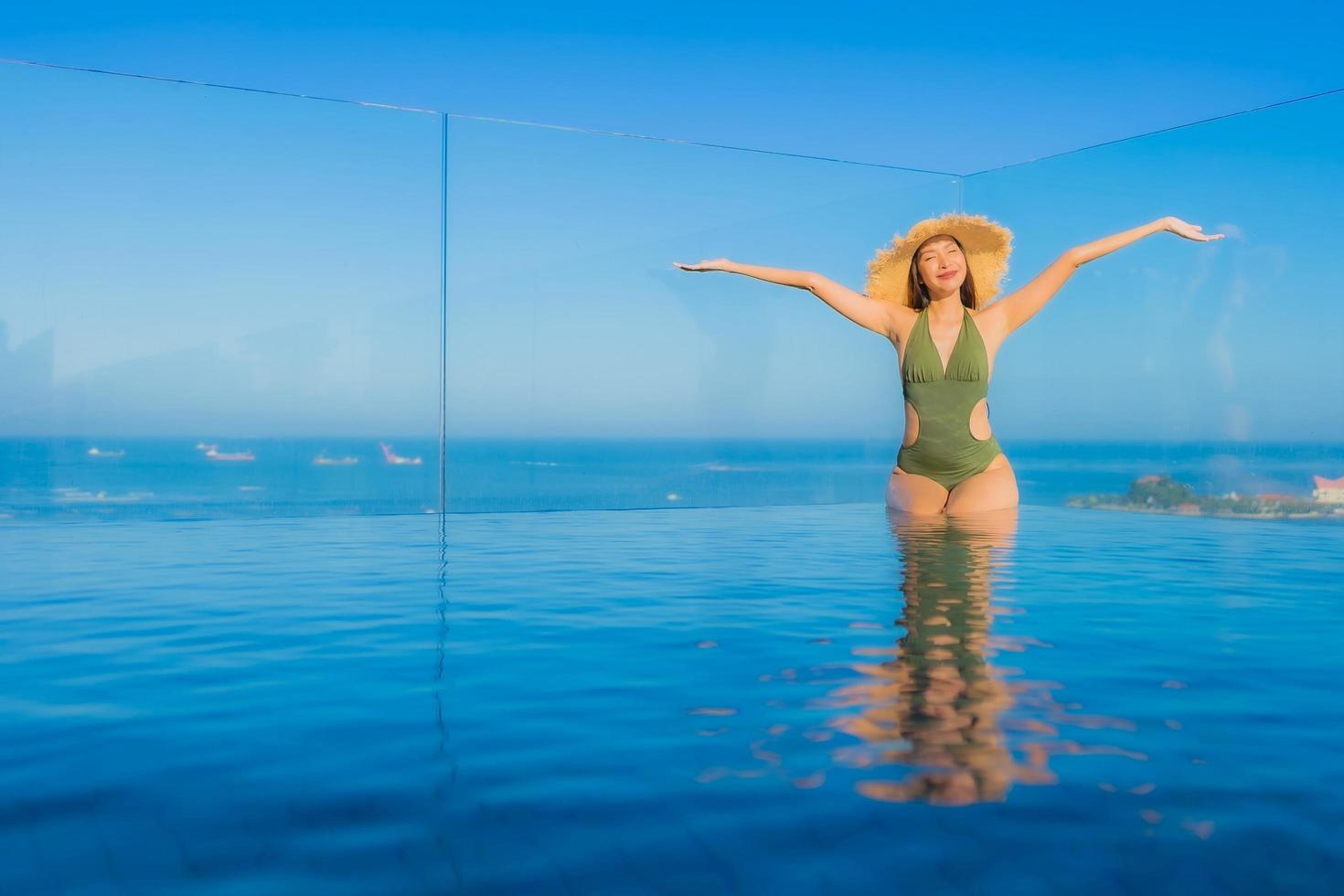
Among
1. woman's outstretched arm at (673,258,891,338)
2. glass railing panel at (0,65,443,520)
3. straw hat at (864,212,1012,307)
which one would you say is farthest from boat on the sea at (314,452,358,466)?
straw hat at (864,212,1012,307)

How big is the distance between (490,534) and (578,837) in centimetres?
373

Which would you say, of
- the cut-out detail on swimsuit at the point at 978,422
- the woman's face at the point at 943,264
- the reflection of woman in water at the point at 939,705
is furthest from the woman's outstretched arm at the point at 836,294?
the reflection of woman in water at the point at 939,705

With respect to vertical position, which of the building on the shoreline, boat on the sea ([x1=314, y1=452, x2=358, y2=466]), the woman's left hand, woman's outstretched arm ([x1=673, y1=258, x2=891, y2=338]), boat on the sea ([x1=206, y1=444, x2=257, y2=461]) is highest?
the woman's left hand

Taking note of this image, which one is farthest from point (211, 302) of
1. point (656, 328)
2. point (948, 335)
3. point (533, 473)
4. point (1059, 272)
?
point (1059, 272)

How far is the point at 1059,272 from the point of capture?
5.20 m

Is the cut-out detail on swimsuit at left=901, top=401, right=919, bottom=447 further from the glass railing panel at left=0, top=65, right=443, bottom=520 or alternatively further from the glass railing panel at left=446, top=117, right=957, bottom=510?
the glass railing panel at left=0, top=65, right=443, bottom=520

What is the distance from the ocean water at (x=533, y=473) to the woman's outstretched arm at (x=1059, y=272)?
1878 millimetres

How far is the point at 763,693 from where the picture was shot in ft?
6.12

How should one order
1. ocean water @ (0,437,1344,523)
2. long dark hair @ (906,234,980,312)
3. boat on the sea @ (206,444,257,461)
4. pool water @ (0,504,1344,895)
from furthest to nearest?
boat on the sea @ (206,444,257,461)
ocean water @ (0,437,1344,523)
long dark hair @ (906,234,980,312)
pool water @ (0,504,1344,895)

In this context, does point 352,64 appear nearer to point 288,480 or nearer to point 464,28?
point 464,28

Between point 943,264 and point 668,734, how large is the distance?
4.08 meters

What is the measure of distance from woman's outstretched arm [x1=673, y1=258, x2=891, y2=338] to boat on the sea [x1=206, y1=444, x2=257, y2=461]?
231 cm

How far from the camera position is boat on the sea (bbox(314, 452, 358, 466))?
613cm

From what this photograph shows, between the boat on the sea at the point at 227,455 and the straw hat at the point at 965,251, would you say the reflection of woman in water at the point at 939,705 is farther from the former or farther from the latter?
the boat on the sea at the point at 227,455
